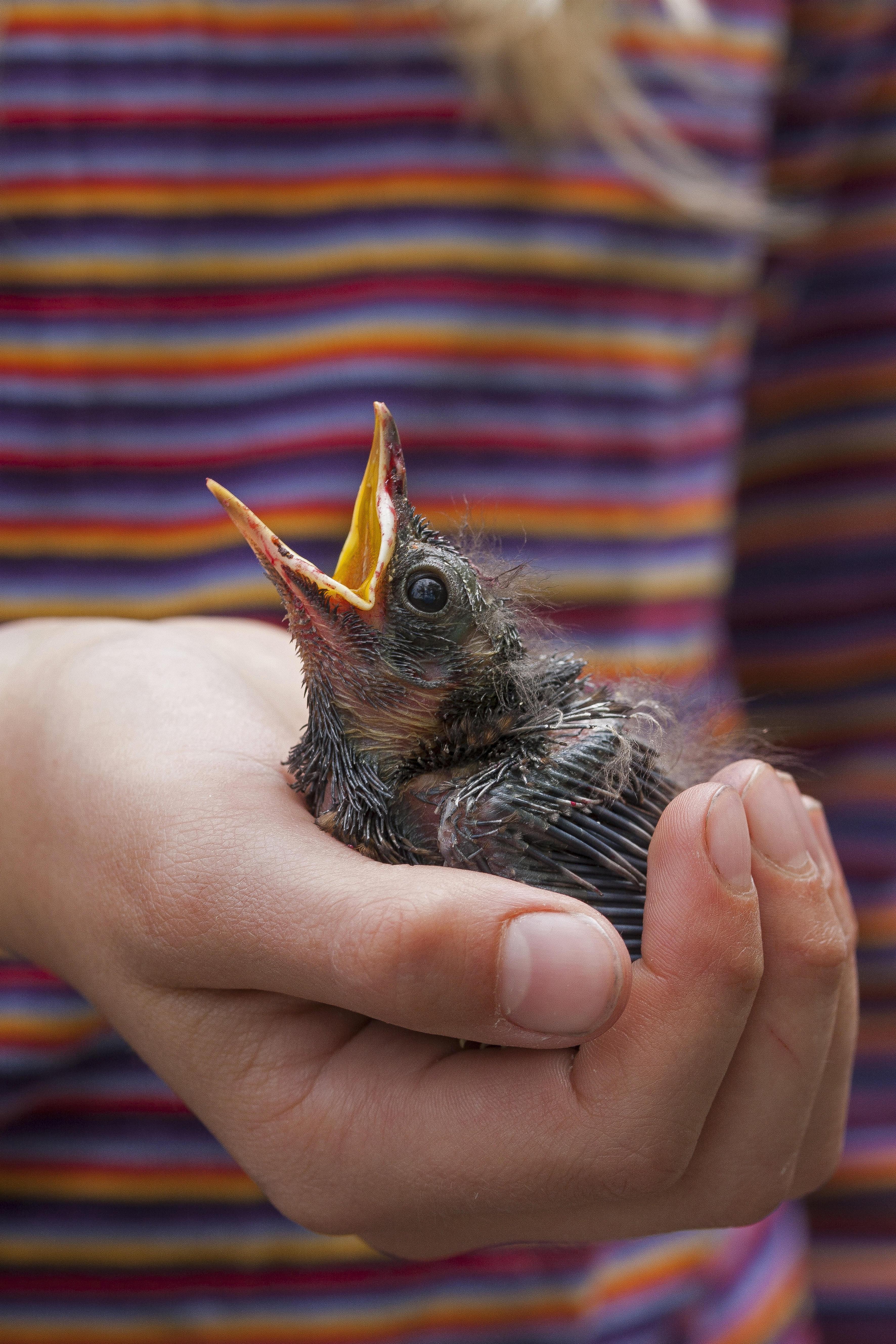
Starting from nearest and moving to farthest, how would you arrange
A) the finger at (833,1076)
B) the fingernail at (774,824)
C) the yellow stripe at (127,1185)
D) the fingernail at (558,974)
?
the fingernail at (558,974) → the fingernail at (774,824) → the finger at (833,1076) → the yellow stripe at (127,1185)

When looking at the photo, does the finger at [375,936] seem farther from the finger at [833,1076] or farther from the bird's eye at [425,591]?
the finger at [833,1076]

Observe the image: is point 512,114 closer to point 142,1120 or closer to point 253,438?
point 253,438

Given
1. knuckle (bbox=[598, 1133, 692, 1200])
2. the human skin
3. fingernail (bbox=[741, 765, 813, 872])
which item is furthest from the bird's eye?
knuckle (bbox=[598, 1133, 692, 1200])

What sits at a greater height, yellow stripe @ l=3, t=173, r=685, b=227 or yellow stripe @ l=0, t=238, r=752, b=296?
yellow stripe @ l=3, t=173, r=685, b=227

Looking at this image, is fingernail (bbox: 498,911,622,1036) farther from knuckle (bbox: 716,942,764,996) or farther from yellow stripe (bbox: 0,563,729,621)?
yellow stripe (bbox: 0,563,729,621)

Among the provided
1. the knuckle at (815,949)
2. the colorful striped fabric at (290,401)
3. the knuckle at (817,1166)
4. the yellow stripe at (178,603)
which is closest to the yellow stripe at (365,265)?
the colorful striped fabric at (290,401)

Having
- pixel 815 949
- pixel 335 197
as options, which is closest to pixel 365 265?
pixel 335 197

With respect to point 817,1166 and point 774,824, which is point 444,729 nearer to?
point 774,824

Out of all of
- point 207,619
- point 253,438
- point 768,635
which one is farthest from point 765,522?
point 207,619
